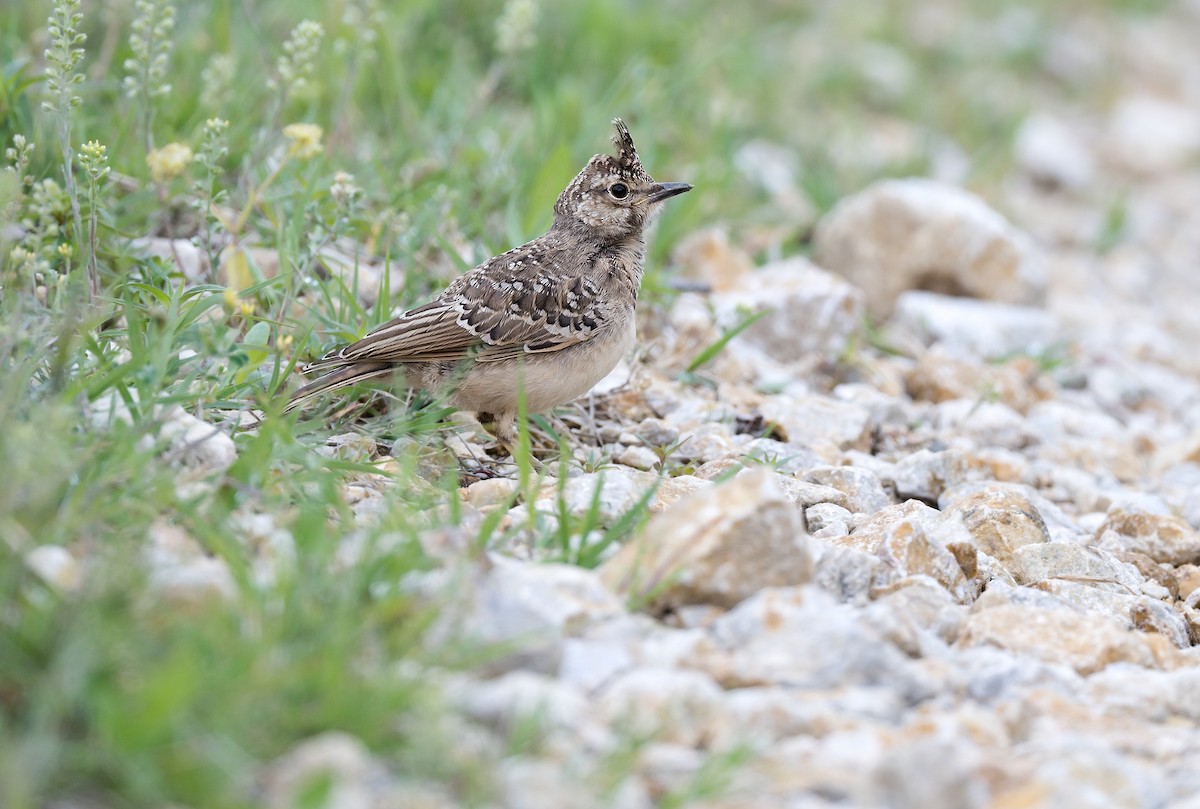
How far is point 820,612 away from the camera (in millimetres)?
3445

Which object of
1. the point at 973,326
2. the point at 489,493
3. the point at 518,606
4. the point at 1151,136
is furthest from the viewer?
the point at 1151,136

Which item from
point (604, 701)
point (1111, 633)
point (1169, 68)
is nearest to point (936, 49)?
point (1169, 68)

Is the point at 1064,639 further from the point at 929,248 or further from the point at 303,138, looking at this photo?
the point at 929,248

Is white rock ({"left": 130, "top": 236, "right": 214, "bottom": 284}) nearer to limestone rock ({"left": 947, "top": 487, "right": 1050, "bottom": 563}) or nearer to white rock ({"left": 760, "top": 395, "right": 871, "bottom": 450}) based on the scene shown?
white rock ({"left": 760, "top": 395, "right": 871, "bottom": 450})

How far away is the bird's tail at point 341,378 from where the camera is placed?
4898 millimetres

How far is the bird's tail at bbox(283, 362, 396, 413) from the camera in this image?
490 cm

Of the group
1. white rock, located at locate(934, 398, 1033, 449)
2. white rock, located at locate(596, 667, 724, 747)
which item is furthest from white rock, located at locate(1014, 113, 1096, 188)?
white rock, located at locate(596, 667, 724, 747)

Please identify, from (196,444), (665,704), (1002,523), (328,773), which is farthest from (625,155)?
(328,773)

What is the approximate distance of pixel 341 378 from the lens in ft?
16.5

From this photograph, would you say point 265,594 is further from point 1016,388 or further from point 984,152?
point 984,152

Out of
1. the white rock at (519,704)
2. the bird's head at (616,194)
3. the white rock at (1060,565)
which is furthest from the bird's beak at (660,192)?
the white rock at (519,704)

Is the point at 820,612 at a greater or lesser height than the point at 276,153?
lesser

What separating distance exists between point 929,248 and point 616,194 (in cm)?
286

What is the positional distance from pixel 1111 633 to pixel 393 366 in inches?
108
